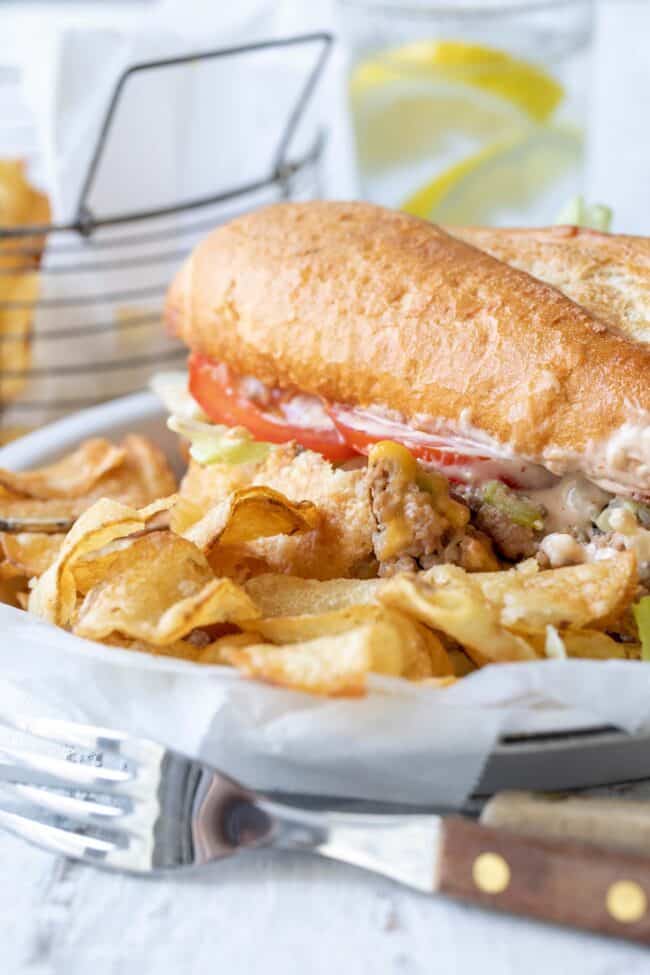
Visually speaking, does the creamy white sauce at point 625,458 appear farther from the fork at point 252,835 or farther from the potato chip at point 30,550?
the potato chip at point 30,550

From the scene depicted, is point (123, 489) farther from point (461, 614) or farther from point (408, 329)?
point (461, 614)

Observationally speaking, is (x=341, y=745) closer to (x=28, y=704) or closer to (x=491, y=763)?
(x=491, y=763)

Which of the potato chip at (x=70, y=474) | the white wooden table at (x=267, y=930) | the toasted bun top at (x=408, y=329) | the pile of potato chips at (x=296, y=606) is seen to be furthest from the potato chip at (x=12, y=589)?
the white wooden table at (x=267, y=930)

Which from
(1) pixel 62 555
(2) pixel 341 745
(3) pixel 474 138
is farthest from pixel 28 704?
(3) pixel 474 138

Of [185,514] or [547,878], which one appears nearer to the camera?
[547,878]

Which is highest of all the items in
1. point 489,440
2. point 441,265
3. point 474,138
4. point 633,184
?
point 441,265

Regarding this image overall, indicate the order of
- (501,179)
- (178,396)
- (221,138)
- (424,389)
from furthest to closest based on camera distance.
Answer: (501,179)
(221,138)
(178,396)
(424,389)

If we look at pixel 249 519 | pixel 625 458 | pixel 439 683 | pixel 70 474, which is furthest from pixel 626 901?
pixel 70 474
